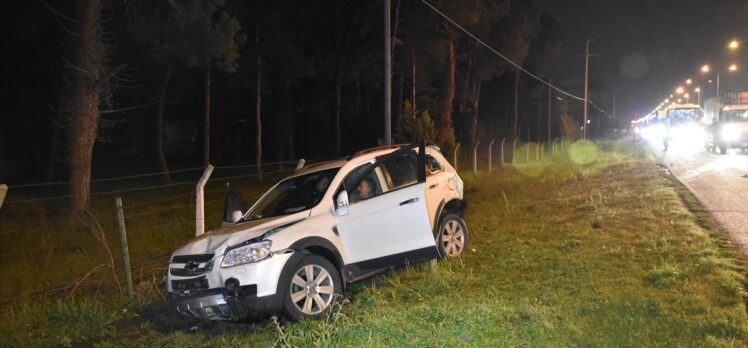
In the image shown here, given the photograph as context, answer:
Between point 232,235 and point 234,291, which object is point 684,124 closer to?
point 232,235

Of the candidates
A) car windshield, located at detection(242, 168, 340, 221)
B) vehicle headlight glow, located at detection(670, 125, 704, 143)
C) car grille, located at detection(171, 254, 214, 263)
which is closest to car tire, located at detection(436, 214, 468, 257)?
car windshield, located at detection(242, 168, 340, 221)

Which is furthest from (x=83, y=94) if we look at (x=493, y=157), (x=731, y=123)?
(x=731, y=123)

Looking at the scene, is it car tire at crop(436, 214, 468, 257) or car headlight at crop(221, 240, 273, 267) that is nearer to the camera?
car headlight at crop(221, 240, 273, 267)

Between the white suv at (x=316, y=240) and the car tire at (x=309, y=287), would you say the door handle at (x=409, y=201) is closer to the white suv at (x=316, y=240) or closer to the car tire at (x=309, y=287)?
the white suv at (x=316, y=240)

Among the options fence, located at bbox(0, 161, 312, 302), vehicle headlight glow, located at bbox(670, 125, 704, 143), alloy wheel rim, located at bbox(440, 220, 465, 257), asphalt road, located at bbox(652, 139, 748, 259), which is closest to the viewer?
fence, located at bbox(0, 161, 312, 302)

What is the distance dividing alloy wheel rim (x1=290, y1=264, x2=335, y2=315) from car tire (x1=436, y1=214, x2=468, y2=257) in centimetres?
213

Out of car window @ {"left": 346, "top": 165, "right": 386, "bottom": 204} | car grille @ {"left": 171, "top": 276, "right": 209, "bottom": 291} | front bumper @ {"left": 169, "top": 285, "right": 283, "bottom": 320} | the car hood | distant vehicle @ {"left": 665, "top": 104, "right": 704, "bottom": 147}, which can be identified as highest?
distant vehicle @ {"left": 665, "top": 104, "right": 704, "bottom": 147}

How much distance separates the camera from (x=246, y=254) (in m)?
5.77

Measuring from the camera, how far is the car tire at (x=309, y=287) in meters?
5.82

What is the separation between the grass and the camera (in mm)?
5141

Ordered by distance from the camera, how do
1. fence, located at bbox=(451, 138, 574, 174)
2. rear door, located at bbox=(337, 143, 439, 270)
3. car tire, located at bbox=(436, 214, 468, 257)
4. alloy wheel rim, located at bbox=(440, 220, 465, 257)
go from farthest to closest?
fence, located at bbox=(451, 138, 574, 174)
alloy wheel rim, located at bbox=(440, 220, 465, 257)
car tire, located at bbox=(436, 214, 468, 257)
rear door, located at bbox=(337, 143, 439, 270)

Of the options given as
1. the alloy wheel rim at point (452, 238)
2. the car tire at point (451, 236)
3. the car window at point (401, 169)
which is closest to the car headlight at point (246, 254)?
the car window at point (401, 169)

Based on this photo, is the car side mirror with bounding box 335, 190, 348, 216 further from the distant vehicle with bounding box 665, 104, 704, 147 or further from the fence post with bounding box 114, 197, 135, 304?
the distant vehicle with bounding box 665, 104, 704, 147

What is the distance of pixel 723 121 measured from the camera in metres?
30.8
